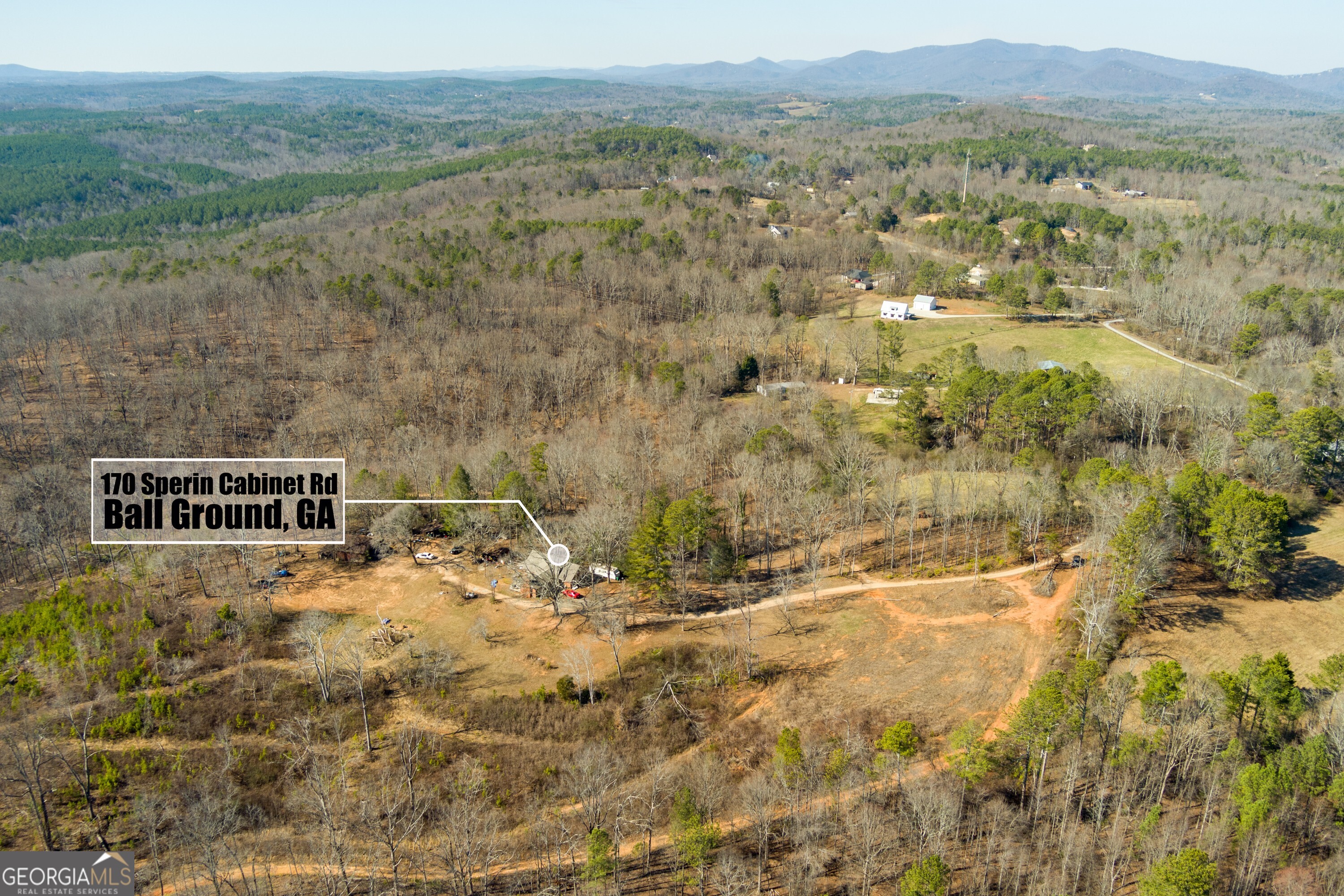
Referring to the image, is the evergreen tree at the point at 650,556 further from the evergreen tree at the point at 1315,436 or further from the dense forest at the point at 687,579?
the evergreen tree at the point at 1315,436

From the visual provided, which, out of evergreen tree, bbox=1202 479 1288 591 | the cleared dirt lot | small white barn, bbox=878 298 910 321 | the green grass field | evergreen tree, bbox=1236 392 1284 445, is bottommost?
the cleared dirt lot

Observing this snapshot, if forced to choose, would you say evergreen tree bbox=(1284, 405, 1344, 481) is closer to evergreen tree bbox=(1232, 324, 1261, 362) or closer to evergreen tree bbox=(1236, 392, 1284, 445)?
evergreen tree bbox=(1236, 392, 1284, 445)

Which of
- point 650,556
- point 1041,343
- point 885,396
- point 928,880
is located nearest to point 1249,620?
point 928,880

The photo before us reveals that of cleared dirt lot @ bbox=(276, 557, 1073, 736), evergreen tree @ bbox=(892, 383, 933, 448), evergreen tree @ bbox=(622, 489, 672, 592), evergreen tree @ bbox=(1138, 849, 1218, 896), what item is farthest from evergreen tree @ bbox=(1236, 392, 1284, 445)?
evergreen tree @ bbox=(622, 489, 672, 592)

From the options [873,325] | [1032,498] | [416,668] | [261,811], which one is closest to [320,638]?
[416,668]

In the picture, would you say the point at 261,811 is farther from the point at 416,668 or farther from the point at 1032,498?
the point at 1032,498

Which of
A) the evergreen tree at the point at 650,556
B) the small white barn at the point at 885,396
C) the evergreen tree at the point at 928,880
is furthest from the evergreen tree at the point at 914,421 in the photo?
the evergreen tree at the point at 928,880
